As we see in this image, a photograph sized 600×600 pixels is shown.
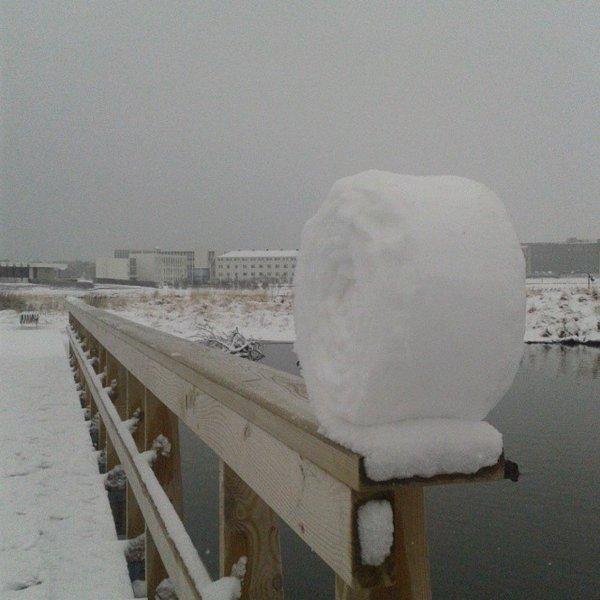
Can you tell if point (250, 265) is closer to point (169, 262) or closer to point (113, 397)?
point (169, 262)

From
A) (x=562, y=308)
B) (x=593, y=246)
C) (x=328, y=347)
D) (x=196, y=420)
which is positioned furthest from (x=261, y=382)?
(x=593, y=246)

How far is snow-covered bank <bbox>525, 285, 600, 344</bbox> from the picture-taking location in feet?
65.8

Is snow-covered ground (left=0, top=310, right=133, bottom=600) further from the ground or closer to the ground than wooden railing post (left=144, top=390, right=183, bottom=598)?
closer to the ground

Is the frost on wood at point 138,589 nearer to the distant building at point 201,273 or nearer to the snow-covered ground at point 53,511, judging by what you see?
the snow-covered ground at point 53,511

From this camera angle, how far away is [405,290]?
0.71 meters

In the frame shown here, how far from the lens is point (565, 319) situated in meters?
21.5

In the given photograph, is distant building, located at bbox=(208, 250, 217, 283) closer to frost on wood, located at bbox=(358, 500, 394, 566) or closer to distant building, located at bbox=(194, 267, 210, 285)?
distant building, located at bbox=(194, 267, 210, 285)

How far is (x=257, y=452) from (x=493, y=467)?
0.54 meters

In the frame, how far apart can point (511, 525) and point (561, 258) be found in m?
85.2

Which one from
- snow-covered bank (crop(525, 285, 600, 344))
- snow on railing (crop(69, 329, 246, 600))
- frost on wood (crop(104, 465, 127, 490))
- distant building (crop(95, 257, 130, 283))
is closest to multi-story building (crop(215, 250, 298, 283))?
distant building (crop(95, 257, 130, 283))

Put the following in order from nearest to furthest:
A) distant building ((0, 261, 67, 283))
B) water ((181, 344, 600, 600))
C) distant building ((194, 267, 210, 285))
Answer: water ((181, 344, 600, 600))
distant building ((0, 261, 67, 283))
distant building ((194, 267, 210, 285))

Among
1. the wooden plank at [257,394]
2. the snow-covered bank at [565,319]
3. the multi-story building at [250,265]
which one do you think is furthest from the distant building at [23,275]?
the wooden plank at [257,394]

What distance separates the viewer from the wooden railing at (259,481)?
2.54 feet

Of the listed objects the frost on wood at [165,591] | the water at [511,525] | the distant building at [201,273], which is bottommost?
the water at [511,525]
